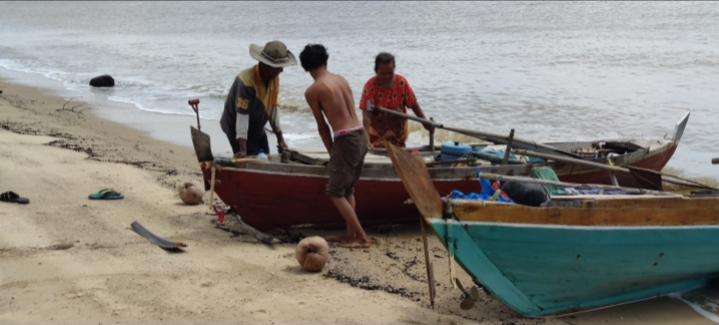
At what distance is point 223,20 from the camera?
3522 cm

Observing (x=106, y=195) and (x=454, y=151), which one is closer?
(x=454, y=151)

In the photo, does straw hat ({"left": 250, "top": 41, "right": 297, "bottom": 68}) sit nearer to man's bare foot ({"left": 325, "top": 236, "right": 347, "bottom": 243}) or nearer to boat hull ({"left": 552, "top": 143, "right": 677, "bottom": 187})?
man's bare foot ({"left": 325, "top": 236, "right": 347, "bottom": 243})

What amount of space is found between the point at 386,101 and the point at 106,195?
2.61m

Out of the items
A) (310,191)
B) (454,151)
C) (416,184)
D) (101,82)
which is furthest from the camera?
(101,82)

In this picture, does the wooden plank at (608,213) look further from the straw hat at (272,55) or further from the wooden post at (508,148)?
the straw hat at (272,55)

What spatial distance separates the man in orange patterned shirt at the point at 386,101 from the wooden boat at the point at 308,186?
0.35 metres

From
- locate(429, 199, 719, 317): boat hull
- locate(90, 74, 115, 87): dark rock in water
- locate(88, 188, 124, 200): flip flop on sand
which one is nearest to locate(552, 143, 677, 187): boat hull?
locate(429, 199, 719, 317): boat hull

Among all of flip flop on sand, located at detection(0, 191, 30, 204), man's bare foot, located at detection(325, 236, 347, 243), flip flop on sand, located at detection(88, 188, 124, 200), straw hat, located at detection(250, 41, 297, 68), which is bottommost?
man's bare foot, located at detection(325, 236, 347, 243)

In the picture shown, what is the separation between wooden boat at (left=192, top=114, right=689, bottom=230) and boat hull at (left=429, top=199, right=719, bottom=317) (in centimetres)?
145

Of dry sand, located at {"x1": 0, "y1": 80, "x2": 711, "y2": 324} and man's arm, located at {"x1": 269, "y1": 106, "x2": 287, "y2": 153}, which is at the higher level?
man's arm, located at {"x1": 269, "y1": 106, "x2": 287, "y2": 153}

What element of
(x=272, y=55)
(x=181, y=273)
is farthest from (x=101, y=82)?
(x=181, y=273)

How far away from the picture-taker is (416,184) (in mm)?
3760

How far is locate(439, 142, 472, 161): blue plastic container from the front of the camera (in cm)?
617

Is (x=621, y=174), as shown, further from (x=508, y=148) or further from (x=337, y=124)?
(x=337, y=124)
